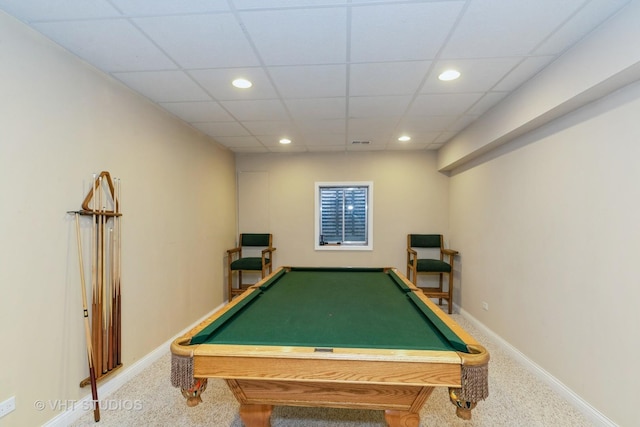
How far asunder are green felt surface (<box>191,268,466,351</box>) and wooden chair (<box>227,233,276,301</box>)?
179 centimetres

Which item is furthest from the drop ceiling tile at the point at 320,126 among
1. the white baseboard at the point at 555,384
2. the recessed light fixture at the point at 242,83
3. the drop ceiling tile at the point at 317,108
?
the white baseboard at the point at 555,384

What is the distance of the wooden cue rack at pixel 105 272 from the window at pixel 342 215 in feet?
10.1

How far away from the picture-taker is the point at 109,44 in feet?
6.10

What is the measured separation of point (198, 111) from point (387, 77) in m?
1.91

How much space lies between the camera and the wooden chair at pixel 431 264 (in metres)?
4.14

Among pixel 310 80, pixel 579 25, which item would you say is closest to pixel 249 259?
pixel 310 80

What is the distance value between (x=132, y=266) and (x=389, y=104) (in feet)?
9.05

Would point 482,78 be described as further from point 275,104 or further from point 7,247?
point 7,247

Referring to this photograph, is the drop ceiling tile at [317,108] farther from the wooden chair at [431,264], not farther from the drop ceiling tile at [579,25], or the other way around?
the wooden chair at [431,264]

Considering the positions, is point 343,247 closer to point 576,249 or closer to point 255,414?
point 576,249

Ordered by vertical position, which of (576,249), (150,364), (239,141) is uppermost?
(239,141)

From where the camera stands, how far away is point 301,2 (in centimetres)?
150

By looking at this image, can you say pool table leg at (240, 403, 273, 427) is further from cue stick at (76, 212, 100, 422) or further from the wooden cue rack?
the wooden cue rack

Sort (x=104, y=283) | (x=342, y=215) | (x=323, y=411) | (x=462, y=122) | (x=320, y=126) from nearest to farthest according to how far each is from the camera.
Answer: (x=323, y=411) < (x=104, y=283) < (x=462, y=122) < (x=320, y=126) < (x=342, y=215)
